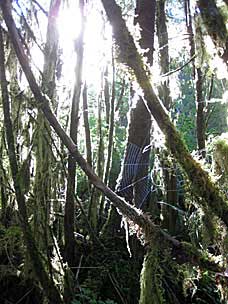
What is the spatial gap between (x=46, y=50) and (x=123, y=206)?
6.61ft

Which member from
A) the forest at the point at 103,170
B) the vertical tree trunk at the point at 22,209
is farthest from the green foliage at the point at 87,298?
the vertical tree trunk at the point at 22,209

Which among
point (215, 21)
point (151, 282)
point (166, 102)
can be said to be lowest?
point (151, 282)

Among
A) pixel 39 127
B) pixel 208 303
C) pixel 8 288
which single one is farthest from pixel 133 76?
pixel 208 303

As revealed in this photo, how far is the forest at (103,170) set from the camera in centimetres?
215

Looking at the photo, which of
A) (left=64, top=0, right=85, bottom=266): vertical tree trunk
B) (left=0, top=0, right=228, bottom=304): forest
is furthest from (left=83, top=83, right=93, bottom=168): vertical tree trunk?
(left=64, top=0, right=85, bottom=266): vertical tree trunk

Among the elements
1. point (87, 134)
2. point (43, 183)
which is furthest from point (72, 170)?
point (87, 134)

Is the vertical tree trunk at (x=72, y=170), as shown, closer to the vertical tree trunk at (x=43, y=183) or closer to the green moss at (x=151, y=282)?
the vertical tree trunk at (x=43, y=183)

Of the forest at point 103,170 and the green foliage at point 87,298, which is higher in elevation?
the forest at point 103,170

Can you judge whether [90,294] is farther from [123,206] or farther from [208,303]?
[123,206]

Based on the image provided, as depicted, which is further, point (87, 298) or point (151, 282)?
point (87, 298)

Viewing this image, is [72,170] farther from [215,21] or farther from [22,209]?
[215,21]

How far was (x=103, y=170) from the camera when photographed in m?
6.31

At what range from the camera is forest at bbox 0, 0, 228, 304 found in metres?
2.15

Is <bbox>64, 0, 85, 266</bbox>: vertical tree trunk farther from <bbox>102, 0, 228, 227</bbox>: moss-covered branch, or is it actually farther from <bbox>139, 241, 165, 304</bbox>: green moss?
<bbox>102, 0, 228, 227</bbox>: moss-covered branch
